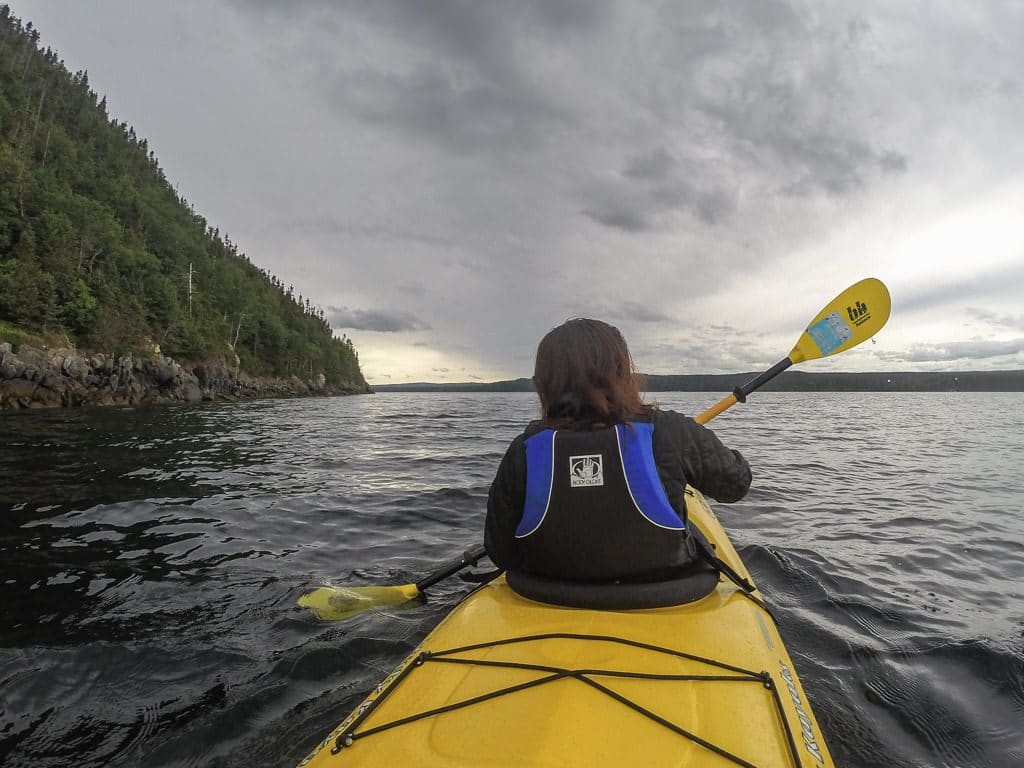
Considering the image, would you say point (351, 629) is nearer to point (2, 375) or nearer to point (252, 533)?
point (252, 533)

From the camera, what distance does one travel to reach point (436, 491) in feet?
30.2

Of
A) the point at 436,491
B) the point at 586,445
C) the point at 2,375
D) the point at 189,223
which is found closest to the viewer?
the point at 586,445

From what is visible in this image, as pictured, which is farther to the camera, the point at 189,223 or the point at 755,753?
A: the point at 189,223

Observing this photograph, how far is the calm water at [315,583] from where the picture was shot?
115 inches

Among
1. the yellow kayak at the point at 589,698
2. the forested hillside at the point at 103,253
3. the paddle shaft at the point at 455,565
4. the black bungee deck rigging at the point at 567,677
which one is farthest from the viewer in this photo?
the forested hillside at the point at 103,253

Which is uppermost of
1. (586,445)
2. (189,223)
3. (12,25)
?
(12,25)

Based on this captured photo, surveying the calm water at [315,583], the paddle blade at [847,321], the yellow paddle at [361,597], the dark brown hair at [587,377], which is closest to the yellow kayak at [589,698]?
the dark brown hair at [587,377]

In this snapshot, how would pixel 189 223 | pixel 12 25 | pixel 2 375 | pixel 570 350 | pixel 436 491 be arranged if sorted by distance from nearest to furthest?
pixel 570 350 → pixel 436 491 → pixel 2 375 → pixel 12 25 → pixel 189 223

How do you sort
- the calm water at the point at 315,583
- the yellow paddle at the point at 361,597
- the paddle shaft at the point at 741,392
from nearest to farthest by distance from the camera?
the calm water at the point at 315,583 → the yellow paddle at the point at 361,597 → the paddle shaft at the point at 741,392

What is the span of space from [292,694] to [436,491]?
6000 millimetres

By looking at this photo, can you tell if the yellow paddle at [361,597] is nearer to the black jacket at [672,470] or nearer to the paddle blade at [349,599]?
the paddle blade at [349,599]

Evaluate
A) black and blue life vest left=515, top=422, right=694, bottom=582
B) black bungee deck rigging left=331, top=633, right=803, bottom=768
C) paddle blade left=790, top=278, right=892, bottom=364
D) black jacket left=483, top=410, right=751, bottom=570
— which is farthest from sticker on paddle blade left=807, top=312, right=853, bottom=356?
black bungee deck rigging left=331, top=633, right=803, bottom=768

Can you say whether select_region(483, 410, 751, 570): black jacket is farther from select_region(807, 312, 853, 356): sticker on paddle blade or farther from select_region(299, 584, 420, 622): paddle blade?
select_region(807, 312, 853, 356): sticker on paddle blade

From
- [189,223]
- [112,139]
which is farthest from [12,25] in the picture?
[189,223]
